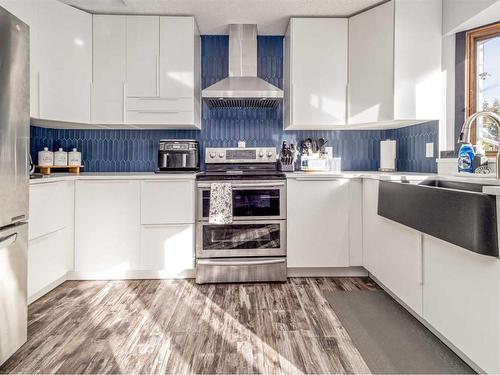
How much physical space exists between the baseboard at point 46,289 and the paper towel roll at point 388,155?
3007 millimetres

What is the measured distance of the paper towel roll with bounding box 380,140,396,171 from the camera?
3.02 meters

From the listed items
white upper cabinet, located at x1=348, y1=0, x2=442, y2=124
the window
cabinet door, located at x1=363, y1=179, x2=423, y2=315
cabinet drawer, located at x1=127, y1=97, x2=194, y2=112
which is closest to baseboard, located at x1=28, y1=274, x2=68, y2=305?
cabinet drawer, located at x1=127, y1=97, x2=194, y2=112

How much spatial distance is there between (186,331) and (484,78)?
270 centimetres

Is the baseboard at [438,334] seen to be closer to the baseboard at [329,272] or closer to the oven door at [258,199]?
the baseboard at [329,272]

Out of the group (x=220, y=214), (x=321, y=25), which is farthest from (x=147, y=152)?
(x=321, y=25)

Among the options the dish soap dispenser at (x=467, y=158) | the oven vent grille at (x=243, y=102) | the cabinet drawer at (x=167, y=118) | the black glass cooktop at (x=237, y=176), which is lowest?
the black glass cooktop at (x=237, y=176)

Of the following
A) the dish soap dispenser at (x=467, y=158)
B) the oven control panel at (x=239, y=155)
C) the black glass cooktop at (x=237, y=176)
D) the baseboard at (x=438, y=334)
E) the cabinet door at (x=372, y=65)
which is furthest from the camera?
the oven control panel at (x=239, y=155)

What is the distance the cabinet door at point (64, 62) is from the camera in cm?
248

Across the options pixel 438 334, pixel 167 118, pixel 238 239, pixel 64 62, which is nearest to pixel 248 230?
pixel 238 239

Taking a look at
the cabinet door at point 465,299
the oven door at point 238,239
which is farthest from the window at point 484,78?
the oven door at point 238,239

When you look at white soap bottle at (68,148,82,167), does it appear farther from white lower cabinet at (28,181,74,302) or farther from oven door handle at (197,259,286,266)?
oven door handle at (197,259,286,266)

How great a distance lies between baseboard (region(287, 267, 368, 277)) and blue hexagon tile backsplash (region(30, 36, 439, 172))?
1.07 metres

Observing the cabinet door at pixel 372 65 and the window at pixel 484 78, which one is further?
the cabinet door at pixel 372 65

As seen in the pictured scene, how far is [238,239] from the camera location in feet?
8.82
